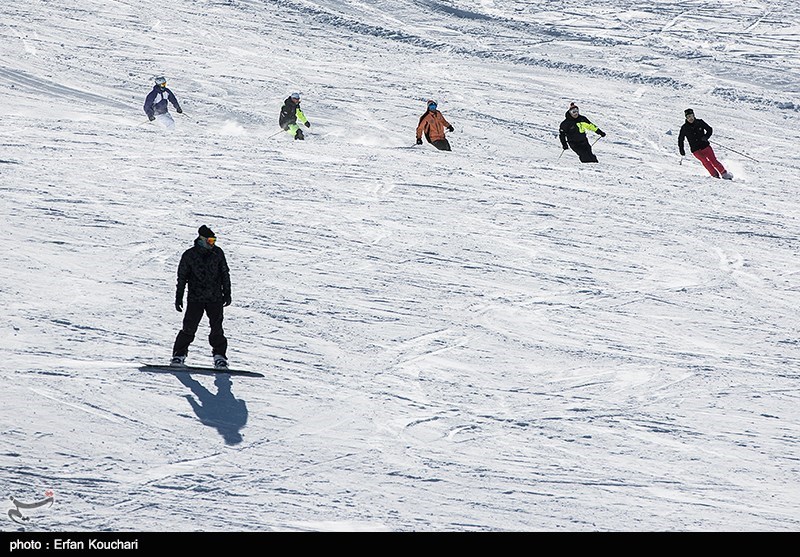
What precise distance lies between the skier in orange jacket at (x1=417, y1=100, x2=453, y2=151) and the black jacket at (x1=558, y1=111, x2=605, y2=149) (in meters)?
1.91

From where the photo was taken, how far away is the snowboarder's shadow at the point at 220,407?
7355 mm

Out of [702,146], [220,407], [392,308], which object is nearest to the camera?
[220,407]

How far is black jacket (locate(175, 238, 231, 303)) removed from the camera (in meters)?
8.12

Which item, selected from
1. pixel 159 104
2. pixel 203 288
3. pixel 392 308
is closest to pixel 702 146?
pixel 392 308

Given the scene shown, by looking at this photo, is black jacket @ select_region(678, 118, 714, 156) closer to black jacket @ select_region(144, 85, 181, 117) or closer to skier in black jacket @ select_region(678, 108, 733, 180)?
skier in black jacket @ select_region(678, 108, 733, 180)

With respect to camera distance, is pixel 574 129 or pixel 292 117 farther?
pixel 292 117

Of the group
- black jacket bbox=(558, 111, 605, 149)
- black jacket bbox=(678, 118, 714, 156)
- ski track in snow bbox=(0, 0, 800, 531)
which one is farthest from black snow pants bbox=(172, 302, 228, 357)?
black jacket bbox=(678, 118, 714, 156)

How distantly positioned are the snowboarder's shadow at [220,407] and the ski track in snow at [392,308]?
3cm

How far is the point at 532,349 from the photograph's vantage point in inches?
377

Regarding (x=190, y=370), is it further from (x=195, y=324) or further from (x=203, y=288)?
(x=203, y=288)

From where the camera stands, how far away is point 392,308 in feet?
34.3

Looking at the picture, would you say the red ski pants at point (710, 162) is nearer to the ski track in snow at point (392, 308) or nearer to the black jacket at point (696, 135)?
the black jacket at point (696, 135)

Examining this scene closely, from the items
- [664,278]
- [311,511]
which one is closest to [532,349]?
[664,278]

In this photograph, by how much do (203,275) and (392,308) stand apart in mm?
2740
